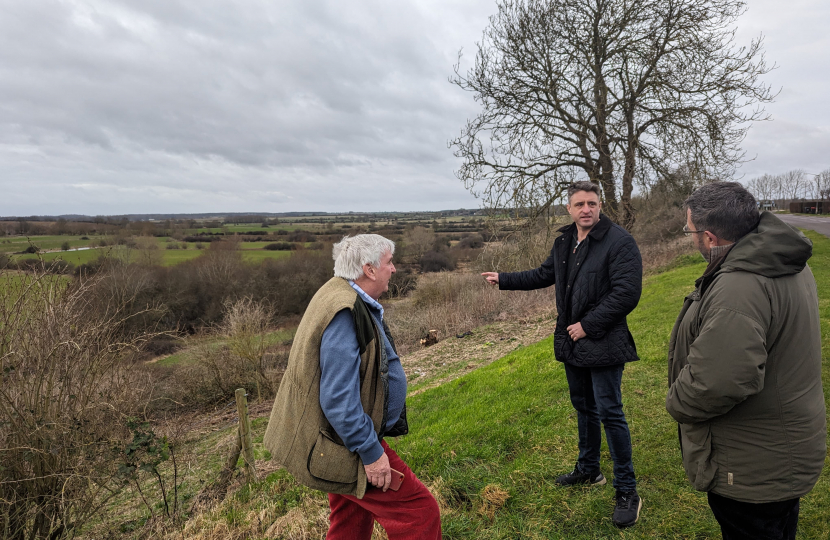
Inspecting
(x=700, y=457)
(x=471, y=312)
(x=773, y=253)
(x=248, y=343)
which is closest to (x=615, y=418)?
(x=700, y=457)

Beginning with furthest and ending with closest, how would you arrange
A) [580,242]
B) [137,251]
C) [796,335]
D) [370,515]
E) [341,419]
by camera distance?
[137,251] → [580,242] → [370,515] → [341,419] → [796,335]

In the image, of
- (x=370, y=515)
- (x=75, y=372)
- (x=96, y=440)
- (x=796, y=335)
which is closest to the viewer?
(x=796, y=335)

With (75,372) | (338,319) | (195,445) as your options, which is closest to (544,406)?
(338,319)

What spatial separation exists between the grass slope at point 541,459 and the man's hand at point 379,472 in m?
1.43

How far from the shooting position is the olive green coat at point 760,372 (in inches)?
70.1

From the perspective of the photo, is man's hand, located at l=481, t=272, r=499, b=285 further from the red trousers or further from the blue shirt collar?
the red trousers

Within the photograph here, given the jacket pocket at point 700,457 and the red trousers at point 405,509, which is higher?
the jacket pocket at point 700,457

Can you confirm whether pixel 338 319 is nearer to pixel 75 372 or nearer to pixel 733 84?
pixel 75 372

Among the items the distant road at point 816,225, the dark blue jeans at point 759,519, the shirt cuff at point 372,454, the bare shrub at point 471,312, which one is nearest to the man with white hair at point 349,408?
the shirt cuff at point 372,454

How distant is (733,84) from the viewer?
12188 mm

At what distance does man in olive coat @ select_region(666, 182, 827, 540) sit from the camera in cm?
178

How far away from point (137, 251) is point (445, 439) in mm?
40039

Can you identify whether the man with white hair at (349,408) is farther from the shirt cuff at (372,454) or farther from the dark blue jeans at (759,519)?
the dark blue jeans at (759,519)

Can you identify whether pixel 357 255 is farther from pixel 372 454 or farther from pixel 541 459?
pixel 541 459
